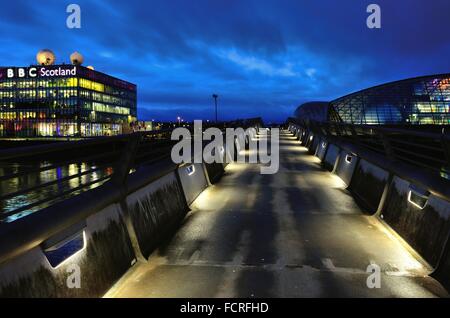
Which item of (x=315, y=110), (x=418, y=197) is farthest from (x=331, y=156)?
(x=315, y=110)

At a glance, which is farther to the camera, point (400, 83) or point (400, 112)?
point (400, 83)

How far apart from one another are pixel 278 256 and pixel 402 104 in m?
98.0

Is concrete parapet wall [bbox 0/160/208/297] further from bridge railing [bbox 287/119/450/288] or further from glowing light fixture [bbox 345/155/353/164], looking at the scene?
glowing light fixture [bbox 345/155/353/164]

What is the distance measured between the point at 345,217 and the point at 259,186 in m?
4.19

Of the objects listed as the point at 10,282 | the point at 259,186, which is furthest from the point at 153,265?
the point at 259,186

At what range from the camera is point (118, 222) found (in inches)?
219

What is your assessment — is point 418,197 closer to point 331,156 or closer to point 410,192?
point 410,192

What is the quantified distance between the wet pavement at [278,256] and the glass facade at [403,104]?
87230 millimetres

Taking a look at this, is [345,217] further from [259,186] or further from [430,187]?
[259,186]

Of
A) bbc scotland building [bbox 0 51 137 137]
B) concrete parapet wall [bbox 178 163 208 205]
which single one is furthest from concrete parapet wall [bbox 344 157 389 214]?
bbc scotland building [bbox 0 51 137 137]

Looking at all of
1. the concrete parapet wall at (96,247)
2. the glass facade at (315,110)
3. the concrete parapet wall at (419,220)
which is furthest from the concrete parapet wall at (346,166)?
the glass facade at (315,110)

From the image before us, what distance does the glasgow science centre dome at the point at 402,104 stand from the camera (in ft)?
295

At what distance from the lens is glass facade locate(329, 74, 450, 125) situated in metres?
90.0

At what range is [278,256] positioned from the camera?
5957 mm
